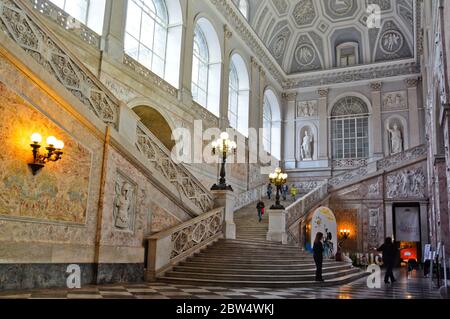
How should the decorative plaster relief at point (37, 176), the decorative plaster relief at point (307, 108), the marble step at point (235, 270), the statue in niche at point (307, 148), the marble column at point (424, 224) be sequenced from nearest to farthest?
the decorative plaster relief at point (37, 176) → the marble step at point (235, 270) → the marble column at point (424, 224) → the statue in niche at point (307, 148) → the decorative plaster relief at point (307, 108)

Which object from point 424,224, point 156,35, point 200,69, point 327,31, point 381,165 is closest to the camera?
point 156,35

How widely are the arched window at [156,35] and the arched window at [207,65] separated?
2250 millimetres

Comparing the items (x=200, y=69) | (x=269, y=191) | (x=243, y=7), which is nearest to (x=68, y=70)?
(x=200, y=69)

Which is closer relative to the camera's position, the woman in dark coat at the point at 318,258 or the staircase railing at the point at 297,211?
the woman in dark coat at the point at 318,258

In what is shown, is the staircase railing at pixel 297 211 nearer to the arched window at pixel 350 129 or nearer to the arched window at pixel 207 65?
the arched window at pixel 207 65

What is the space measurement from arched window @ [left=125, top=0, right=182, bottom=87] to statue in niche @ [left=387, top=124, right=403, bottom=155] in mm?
14446

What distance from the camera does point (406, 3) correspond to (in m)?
24.4

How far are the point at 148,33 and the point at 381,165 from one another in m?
13.1

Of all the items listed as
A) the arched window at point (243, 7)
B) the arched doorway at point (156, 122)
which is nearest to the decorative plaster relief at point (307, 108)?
the arched window at point (243, 7)

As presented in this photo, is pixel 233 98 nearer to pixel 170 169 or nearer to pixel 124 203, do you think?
pixel 170 169

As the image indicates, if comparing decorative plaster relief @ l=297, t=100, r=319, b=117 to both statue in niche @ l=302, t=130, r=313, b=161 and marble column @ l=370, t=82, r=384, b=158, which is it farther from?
marble column @ l=370, t=82, r=384, b=158

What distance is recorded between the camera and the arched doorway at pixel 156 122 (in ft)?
47.9

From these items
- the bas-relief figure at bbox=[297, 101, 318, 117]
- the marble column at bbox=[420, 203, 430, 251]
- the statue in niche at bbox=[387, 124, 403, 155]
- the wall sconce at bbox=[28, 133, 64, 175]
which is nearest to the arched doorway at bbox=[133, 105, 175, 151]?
the wall sconce at bbox=[28, 133, 64, 175]

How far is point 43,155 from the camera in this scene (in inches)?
252
